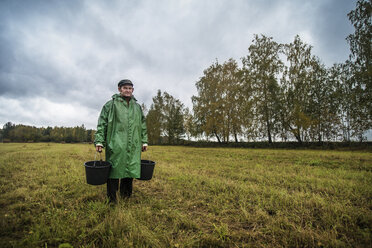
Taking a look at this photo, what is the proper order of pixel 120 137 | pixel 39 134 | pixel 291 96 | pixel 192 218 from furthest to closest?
1. pixel 39 134
2. pixel 291 96
3. pixel 120 137
4. pixel 192 218

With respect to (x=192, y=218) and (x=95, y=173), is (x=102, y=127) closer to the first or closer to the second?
(x=95, y=173)

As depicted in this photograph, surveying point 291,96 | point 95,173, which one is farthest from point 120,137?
point 291,96

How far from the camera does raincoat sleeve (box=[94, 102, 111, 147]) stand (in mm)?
3236

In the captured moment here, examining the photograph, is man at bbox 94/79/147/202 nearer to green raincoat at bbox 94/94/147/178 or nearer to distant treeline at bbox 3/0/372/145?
green raincoat at bbox 94/94/147/178

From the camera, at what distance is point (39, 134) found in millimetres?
79000

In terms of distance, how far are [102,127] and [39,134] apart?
102186mm

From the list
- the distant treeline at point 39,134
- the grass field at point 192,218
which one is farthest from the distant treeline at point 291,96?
the distant treeline at point 39,134

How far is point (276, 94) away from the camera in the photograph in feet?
71.1

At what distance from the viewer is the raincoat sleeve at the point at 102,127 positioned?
3236mm

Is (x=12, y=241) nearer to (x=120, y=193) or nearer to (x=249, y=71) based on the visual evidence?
(x=120, y=193)

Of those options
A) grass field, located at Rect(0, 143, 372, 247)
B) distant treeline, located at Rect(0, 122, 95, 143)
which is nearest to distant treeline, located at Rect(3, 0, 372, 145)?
grass field, located at Rect(0, 143, 372, 247)

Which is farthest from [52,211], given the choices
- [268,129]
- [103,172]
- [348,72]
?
[348,72]

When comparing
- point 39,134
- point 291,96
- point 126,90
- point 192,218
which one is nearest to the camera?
point 192,218

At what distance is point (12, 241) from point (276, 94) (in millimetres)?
24723
